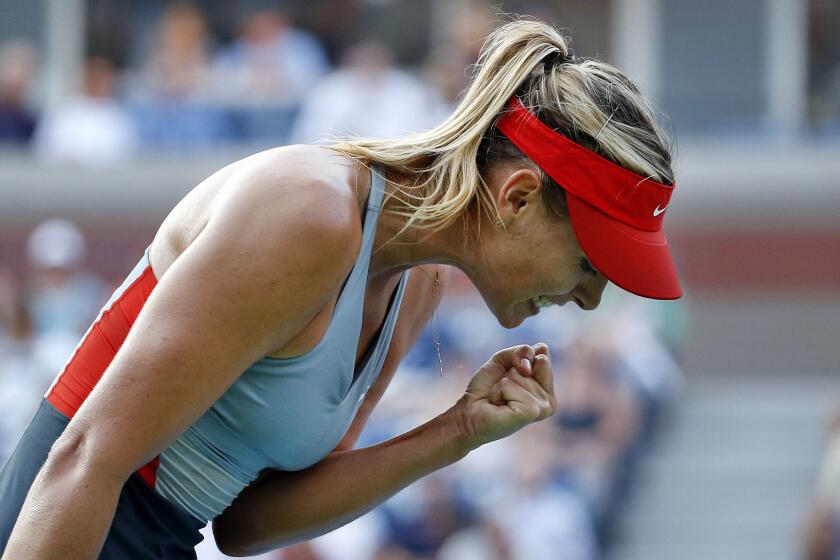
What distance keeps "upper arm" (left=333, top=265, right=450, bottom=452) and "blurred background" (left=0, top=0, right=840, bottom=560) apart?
299cm

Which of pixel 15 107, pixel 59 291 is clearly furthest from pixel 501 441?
pixel 15 107

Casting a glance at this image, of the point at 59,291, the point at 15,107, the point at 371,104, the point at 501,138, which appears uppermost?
the point at 371,104

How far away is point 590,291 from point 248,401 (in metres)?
0.57

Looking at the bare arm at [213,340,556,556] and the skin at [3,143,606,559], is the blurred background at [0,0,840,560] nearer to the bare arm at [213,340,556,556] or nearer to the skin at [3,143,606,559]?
the bare arm at [213,340,556,556]

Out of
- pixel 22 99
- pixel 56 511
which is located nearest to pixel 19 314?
pixel 22 99

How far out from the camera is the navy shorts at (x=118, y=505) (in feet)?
6.33

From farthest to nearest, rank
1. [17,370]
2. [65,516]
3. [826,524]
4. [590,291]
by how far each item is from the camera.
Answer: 1. [17,370]
2. [826,524]
3. [590,291]
4. [65,516]

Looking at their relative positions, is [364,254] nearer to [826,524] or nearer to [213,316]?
[213,316]

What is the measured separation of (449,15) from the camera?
1066 centimetres

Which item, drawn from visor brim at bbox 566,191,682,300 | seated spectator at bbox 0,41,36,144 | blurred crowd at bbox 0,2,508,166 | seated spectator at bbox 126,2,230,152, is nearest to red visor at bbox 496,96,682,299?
visor brim at bbox 566,191,682,300

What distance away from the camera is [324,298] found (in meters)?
1.82

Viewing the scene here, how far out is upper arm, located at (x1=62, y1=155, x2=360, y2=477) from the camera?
172cm

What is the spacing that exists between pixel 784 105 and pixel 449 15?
2715 millimetres

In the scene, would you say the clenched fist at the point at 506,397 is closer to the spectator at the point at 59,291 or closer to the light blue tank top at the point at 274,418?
the light blue tank top at the point at 274,418
